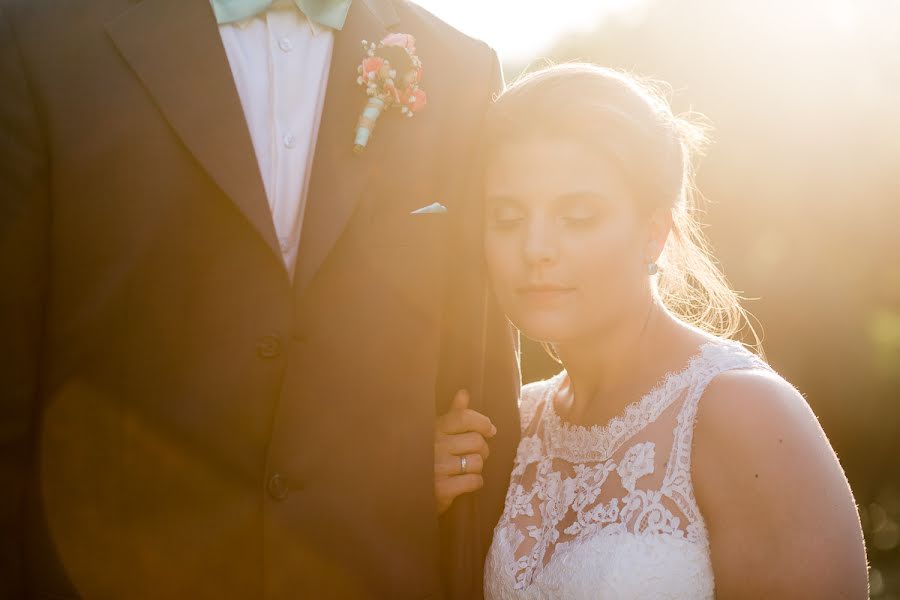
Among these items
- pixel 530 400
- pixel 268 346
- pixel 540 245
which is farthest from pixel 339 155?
pixel 530 400

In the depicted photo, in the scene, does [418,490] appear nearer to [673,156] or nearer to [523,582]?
[523,582]

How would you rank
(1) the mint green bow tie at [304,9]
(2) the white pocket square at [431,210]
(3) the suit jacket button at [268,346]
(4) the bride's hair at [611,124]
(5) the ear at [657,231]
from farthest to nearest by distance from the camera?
(5) the ear at [657,231], (4) the bride's hair at [611,124], (2) the white pocket square at [431,210], (1) the mint green bow tie at [304,9], (3) the suit jacket button at [268,346]

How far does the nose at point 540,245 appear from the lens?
8.23 ft

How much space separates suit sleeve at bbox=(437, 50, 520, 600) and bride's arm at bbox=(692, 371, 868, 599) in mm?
674

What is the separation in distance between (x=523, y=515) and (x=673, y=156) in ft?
4.14

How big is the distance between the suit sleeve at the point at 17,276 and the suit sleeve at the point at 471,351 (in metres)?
1.11

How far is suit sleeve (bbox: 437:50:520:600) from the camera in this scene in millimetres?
2553

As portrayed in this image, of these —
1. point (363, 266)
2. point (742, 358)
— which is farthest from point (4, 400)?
point (742, 358)

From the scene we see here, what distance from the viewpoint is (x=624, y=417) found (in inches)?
105

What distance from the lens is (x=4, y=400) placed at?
2004mm

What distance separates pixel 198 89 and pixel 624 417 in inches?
61.2

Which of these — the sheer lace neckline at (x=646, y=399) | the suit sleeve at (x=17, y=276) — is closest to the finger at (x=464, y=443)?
the sheer lace neckline at (x=646, y=399)

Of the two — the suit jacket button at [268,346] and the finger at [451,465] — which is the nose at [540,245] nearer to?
the finger at [451,465]

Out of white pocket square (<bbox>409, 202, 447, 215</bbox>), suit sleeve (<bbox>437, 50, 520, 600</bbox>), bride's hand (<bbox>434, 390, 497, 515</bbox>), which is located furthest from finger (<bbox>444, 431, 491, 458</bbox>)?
white pocket square (<bbox>409, 202, 447, 215</bbox>)
